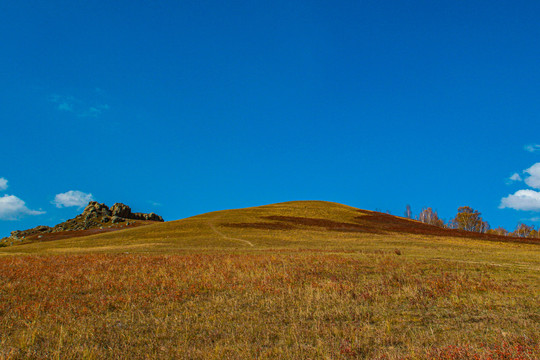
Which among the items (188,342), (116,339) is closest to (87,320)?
(116,339)

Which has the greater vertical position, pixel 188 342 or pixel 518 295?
pixel 518 295

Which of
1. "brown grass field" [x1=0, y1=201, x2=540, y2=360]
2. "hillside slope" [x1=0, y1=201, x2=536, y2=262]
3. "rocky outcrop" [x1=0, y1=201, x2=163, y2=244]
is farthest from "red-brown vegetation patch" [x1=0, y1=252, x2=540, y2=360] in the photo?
"rocky outcrop" [x1=0, y1=201, x2=163, y2=244]

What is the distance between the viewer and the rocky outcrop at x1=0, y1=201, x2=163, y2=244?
118m

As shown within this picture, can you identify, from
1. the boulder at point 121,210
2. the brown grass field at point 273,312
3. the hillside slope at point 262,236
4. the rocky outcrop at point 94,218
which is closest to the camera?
the brown grass field at point 273,312

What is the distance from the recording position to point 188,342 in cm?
968

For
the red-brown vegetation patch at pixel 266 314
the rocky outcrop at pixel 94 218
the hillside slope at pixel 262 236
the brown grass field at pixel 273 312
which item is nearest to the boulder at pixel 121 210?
the rocky outcrop at pixel 94 218

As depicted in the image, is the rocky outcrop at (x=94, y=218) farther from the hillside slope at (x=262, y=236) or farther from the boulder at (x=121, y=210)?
the hillside slope at (x=262, y=236)

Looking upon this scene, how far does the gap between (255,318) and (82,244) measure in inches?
2083

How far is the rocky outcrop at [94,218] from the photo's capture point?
11844 centimetres

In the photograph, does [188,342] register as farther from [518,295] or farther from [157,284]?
[518,295]

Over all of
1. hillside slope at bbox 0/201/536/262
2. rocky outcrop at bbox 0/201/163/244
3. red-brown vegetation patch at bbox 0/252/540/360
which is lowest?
red-brown vegetation patch at bbox 0/252/540/360

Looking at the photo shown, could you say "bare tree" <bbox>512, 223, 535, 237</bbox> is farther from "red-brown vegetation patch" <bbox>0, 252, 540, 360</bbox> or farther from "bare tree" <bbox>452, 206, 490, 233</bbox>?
"red-brown vegetation patch" <bbox>0, 252, 540, 360</bbox>

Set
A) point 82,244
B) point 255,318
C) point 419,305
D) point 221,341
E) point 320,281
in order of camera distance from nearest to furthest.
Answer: point 221,341 < point 255,318 < point 419,305 < point 320,281 < point 82,244

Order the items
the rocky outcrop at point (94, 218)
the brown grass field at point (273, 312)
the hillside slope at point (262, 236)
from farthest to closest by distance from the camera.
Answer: the rocky outcrop at point (94, 218)
the hillside slope at point (262, 236)
the brown grass field at point (273, 312)
